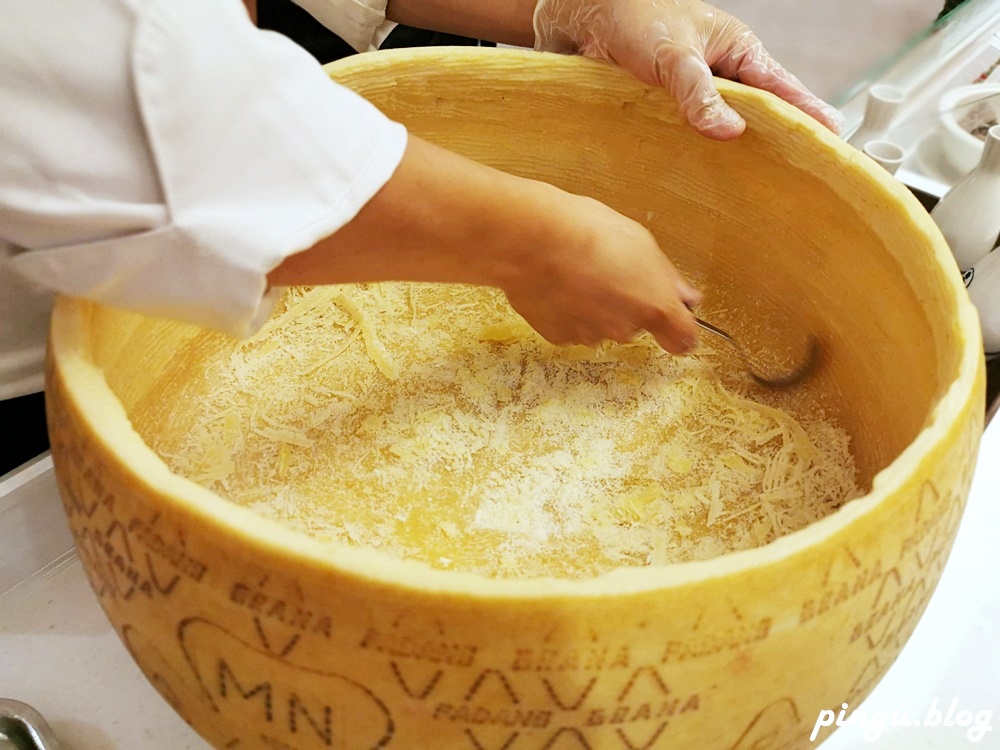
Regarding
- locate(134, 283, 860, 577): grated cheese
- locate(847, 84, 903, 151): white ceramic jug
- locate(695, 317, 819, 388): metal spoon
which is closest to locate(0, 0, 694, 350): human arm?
locate(134, 283, 860, 577): grated cheese

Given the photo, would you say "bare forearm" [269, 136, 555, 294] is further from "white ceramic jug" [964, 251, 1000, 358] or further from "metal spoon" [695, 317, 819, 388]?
"white ceramic jug" [964, 251, 1000, 358]

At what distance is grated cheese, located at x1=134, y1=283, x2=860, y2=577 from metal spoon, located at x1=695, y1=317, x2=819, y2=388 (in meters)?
0.01

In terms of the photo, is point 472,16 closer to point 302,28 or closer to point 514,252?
point 302,28

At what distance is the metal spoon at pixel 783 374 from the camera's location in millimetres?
656

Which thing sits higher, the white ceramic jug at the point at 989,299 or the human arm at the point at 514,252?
the white ceramic jug at the point at 989,299

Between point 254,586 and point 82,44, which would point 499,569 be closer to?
point 254,586

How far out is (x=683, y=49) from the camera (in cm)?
61

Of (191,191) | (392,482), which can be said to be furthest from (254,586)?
(392,482)

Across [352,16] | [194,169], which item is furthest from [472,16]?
[194,169]

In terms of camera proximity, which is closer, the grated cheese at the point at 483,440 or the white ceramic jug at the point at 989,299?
the grated cheese at the point at 483,440

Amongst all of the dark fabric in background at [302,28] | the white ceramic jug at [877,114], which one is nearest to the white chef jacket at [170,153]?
the dark fabric in background at [302,28]

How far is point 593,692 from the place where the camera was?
31cm

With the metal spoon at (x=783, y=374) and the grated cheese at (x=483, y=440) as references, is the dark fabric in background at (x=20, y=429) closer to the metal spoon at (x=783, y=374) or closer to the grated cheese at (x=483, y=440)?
the grated cheese at (x=483, y=440)

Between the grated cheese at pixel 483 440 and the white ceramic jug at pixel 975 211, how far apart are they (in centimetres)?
31
